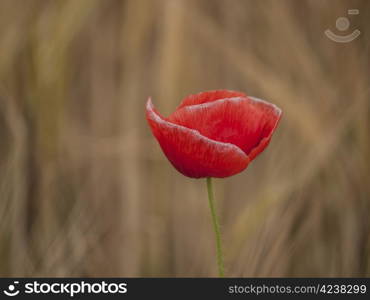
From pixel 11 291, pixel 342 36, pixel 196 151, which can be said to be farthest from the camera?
pixel 342 36

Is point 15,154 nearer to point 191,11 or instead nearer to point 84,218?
point 84,218

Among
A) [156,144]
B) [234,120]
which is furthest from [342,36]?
[234,120]

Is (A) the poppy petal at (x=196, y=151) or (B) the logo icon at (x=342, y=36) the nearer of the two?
(A) the poppy petal at (x=196, y=151)

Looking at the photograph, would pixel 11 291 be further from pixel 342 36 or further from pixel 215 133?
pixel 342 36

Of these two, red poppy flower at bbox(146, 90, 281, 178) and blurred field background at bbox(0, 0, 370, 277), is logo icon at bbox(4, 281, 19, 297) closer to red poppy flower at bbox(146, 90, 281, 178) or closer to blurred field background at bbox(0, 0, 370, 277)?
blurred field background at bbox(0, 0, 370, 277)

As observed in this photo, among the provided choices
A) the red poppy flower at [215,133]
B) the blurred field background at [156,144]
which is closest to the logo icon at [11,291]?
A: the blurred field background at [156,144]

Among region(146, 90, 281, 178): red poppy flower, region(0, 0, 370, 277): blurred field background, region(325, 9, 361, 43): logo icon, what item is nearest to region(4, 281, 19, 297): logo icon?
region(0, 0, 370, 277): blurred field background

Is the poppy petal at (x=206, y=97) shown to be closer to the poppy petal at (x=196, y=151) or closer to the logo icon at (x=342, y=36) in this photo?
the poppy petal at (x=196, y=151)
